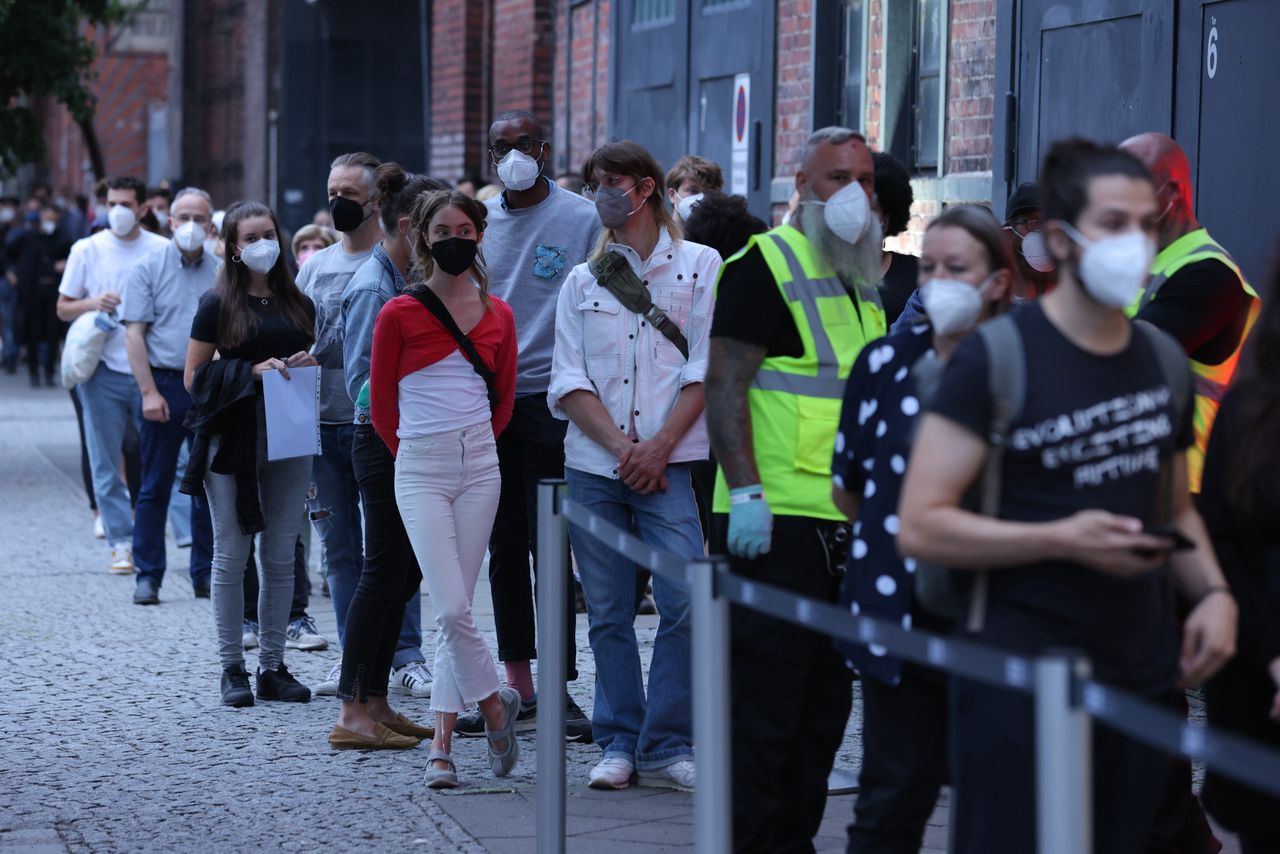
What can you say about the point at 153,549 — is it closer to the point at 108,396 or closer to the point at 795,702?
the point at 108,396

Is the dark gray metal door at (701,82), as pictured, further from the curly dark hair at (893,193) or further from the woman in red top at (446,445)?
the curly dark hair at (893,193)

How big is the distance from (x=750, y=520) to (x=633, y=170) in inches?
65.3

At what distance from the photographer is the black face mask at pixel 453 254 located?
5859 mm

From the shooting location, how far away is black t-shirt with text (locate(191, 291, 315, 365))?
7246 millimetres

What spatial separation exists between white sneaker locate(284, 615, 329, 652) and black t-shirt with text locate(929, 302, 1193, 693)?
532cm

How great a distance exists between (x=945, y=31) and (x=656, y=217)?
4.13 meters

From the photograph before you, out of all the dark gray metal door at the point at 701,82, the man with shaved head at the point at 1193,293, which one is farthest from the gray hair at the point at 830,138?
the dark gray metal door at the point at 701,82

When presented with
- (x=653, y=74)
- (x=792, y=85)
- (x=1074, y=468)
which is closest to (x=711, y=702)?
(x=1074, y=468)

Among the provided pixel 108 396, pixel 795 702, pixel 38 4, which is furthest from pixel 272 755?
pixel 38 4

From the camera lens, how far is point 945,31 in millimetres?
9594

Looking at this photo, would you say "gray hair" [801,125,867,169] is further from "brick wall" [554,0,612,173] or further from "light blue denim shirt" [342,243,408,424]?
"brick wall" [554,0,612,173]

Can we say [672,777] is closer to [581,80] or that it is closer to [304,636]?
[304,636]

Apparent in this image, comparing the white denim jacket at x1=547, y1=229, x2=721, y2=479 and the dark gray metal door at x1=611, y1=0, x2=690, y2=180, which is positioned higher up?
the dark gray metal door at x1=611, y1=0, x2=690, y2=180

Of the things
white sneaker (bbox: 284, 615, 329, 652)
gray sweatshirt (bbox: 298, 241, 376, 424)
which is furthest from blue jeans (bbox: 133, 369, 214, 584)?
gray sweatshirt (bbox: 298, 241, 376, 424)
